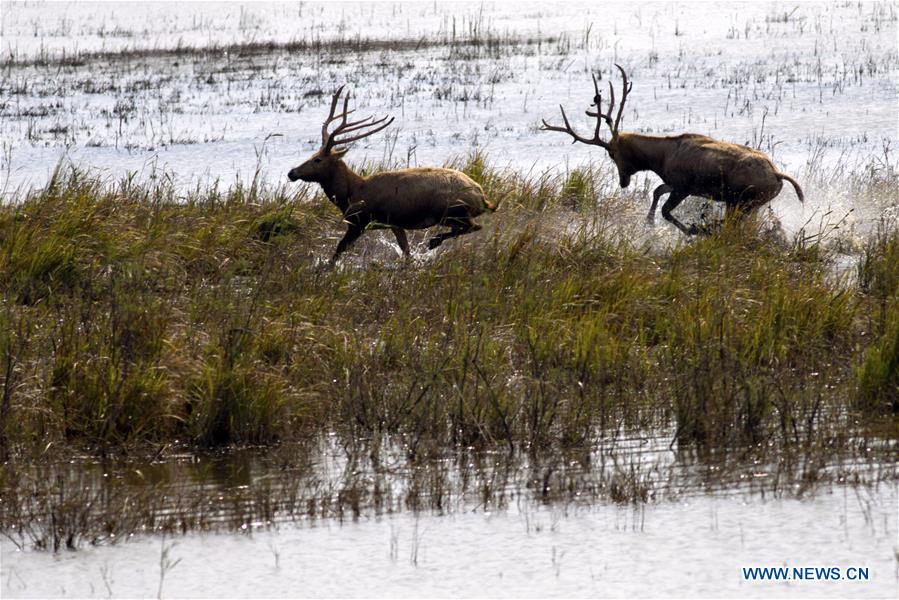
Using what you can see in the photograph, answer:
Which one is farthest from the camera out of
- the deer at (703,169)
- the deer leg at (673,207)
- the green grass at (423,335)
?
the deer leg at (673,207)

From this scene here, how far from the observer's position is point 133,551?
514 cm

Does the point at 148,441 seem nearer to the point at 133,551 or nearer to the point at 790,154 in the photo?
the point at 133,551

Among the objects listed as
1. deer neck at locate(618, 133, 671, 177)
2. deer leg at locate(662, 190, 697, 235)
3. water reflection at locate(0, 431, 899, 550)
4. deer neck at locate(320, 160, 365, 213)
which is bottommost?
water reflection at locate(0, 431, 899, 550)

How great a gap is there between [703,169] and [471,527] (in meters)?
6.50

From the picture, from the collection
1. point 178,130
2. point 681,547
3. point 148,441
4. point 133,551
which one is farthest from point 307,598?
point 178,130

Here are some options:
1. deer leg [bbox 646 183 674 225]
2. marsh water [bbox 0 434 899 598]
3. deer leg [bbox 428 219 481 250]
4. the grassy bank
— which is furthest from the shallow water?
deer leg [bbox 646 183 674 225]

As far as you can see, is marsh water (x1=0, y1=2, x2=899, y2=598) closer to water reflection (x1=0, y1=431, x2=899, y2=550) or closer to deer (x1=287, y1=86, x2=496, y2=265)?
water reflection (x1=0, y1=431, x2=899, y2=550)

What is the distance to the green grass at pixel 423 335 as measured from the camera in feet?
21.6

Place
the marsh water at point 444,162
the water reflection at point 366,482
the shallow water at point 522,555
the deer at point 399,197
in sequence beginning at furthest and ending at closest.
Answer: the deer at point 399,197 < the water reflection at point 366,482 < the marsh water at point 444,162 < the shallow water at point 522,555

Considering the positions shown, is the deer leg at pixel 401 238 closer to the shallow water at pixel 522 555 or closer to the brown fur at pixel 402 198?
the brown fur at pixel 402 198

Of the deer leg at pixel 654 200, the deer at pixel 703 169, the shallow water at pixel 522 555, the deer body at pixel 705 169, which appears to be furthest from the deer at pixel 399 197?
the shallow water at pixel 522 555

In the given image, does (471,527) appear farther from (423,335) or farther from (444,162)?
(444,162)

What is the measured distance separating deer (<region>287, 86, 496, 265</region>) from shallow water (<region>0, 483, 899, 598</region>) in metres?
5.12

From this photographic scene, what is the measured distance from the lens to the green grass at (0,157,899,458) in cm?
659
